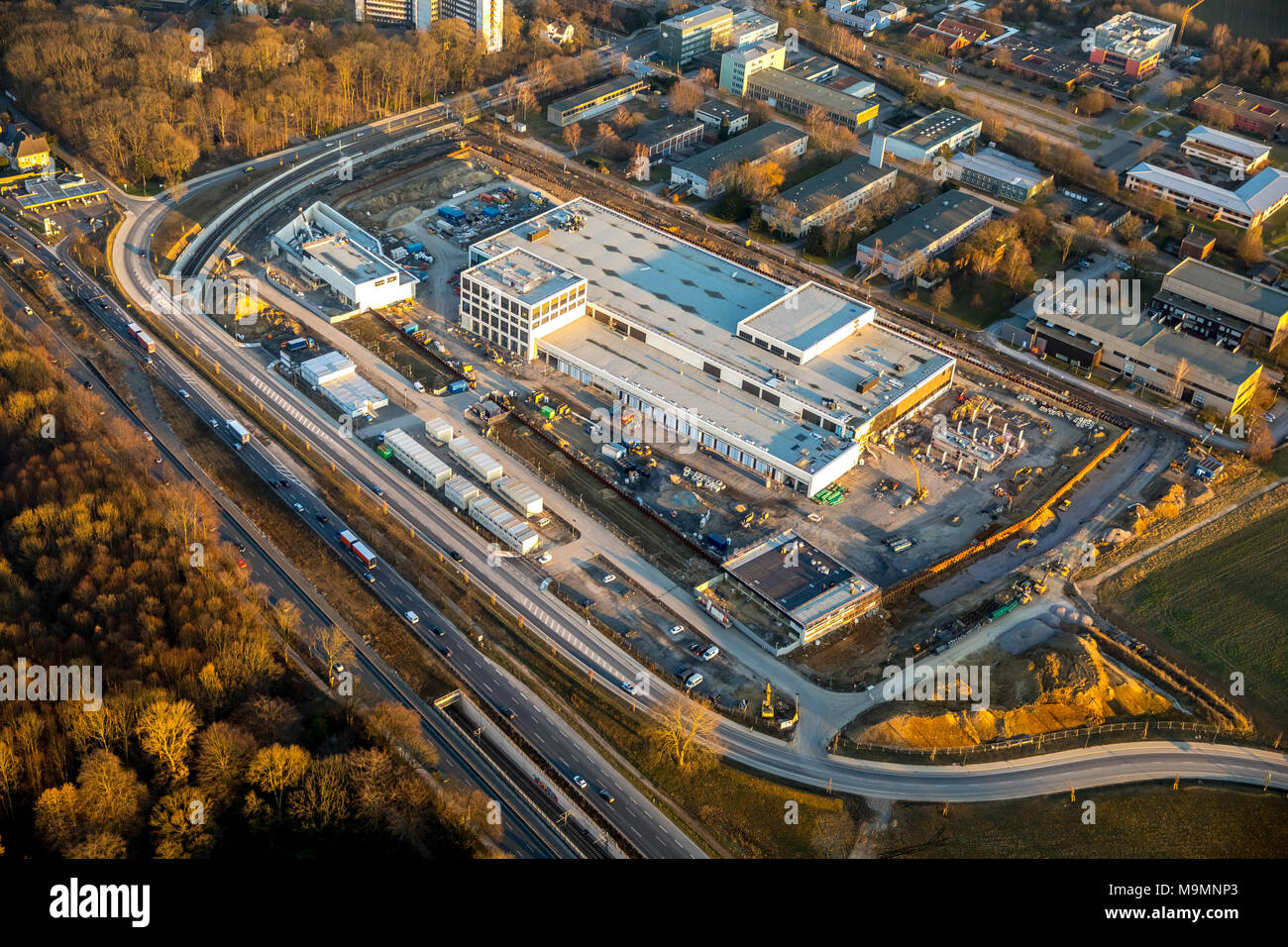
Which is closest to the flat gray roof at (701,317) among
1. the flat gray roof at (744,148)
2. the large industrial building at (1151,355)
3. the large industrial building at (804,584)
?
the large industrial building at (1151,355)

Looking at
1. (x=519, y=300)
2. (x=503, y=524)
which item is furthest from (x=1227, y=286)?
(x=503, y=524)

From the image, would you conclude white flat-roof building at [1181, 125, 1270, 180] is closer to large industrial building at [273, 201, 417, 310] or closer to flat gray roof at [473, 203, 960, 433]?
flat gray roof at [473, 203, 960, 433]

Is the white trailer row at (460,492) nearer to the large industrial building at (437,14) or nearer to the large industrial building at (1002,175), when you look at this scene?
the large industrial building at (1002,175)

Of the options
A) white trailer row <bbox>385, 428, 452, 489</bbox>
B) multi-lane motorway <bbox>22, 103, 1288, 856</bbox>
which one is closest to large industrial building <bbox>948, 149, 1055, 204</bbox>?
white trailer row <bbox>385, 428, 452, 489</bbox>
